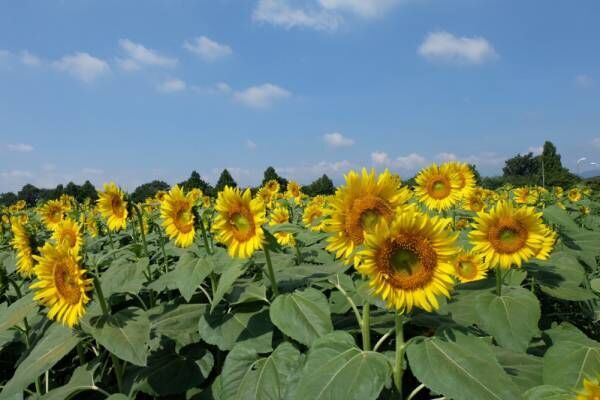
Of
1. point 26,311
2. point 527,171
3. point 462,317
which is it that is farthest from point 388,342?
point 527,171

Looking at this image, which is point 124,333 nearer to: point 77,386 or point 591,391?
point 77,386

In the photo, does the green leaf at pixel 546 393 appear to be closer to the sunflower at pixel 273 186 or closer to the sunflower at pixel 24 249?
the sunflower at pixel 24 249

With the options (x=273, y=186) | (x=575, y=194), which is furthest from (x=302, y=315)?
(x=575, y=194)

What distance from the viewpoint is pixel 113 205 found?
4398 millimetres

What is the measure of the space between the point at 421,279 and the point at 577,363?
0.74 m

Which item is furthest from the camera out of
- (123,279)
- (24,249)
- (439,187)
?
→ (439,187)

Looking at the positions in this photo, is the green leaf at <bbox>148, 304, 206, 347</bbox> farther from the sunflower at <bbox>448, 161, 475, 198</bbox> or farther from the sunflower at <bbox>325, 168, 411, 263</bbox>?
the sunflower at <bbox>448, 161, 475, 198</bbox>

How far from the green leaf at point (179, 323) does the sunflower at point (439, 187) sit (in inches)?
130

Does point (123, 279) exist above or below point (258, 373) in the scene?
above

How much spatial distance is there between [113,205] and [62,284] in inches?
77.8

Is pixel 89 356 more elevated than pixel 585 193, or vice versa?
pixel 585 193

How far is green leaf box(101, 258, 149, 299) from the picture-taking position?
2854 millimetres

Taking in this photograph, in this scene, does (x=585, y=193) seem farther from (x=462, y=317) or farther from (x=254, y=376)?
(x=254, y=376)

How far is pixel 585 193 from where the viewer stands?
1125cm
